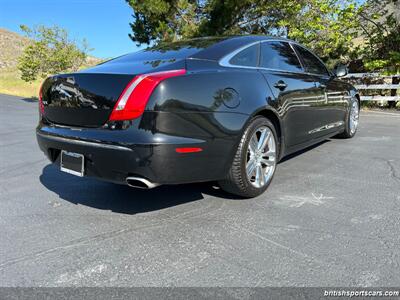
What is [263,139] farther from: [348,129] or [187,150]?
[348,129]

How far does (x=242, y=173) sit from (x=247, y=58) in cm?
117

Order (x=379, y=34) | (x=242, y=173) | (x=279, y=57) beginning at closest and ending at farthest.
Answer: (x=242, y=173) < (x=279, y=57) < (x=379, y=34)

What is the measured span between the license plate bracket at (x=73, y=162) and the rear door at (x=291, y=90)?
186 cm

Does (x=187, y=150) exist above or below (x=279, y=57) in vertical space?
below

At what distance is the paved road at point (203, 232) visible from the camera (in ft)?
7.52

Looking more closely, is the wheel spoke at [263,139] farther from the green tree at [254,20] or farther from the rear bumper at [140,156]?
the green tree at [254,20]

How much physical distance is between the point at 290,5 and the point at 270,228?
12.8m

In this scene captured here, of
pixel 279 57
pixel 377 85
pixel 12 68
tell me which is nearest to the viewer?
pixel 279 57

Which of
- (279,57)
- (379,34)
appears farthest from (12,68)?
(279,57)

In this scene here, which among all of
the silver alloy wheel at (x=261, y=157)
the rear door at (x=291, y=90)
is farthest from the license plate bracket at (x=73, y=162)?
the rear door at (x=291, y=90)

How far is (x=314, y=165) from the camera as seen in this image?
4.75 metres

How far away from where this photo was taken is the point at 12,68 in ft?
125

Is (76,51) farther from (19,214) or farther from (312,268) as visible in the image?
(312,268)

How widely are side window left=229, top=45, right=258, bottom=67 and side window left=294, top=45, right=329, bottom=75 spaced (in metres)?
1.18
